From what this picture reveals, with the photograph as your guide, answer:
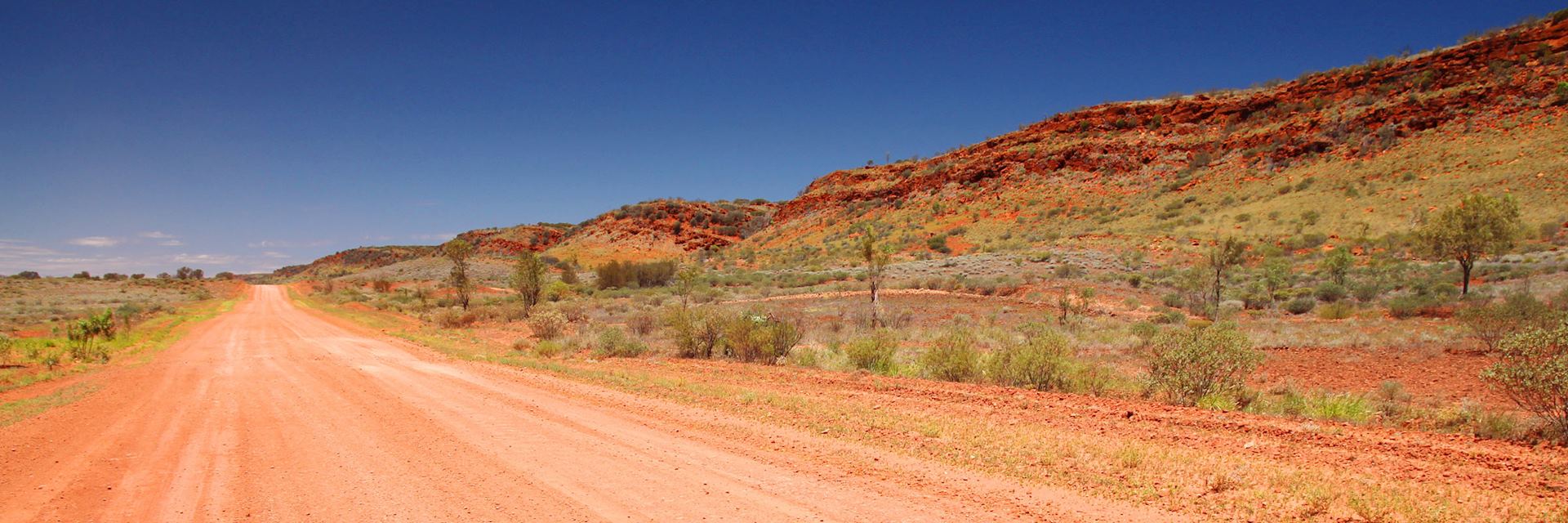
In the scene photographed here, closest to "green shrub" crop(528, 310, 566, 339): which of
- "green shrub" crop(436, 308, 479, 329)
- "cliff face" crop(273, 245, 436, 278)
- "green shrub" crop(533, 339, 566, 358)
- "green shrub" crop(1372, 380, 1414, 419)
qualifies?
"green shrub" crop(533, 339, 566, 358)

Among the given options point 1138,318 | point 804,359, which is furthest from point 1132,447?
→ point 1138,318

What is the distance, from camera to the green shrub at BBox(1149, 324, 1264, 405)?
8727 millimetres

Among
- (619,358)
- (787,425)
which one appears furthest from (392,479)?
(619,358)

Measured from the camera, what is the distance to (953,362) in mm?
10812

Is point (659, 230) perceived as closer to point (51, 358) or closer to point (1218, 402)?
point (51, 358)

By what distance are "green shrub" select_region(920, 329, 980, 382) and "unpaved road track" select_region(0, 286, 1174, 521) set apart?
4516 mm

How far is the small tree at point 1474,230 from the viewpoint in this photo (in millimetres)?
21516

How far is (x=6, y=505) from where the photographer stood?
5.04 meters

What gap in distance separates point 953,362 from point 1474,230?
73.4ft

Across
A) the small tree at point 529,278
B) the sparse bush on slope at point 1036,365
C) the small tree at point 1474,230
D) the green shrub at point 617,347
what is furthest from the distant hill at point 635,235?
the sparse bush on slope at point 1036,365

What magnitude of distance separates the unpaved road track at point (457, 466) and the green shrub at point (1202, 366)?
4975 millimetres

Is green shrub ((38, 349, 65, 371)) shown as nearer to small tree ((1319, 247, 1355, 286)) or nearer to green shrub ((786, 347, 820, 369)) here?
green shrub ((786, 347, 820, 369))

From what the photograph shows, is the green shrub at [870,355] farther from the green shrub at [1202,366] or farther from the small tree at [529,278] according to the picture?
the small tree at [529,278]

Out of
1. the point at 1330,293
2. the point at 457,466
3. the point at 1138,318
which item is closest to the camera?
the point at 457,466
